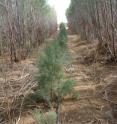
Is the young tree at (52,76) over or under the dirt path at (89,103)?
over

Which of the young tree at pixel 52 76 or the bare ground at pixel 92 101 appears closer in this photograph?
the bare ground at pixel 92 101

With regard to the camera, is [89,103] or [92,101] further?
[92,101]

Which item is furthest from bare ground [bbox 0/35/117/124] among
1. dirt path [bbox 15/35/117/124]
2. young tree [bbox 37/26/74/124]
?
young tree [bbox 37/26/74/124]

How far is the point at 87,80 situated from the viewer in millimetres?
9430

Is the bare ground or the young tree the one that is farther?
the young tree

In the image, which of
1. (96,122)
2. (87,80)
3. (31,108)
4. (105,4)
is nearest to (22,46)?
(105,4)

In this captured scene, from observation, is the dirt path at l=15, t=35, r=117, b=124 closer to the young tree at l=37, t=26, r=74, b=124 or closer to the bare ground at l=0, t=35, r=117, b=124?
the bare ground at l=0, t=35, r=117, b=124

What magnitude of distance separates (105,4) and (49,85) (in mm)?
6052

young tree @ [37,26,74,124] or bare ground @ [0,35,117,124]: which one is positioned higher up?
young tree @ [37,26,74,124]

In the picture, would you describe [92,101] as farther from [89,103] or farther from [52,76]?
[52,76]

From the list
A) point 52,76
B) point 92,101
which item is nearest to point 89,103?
point 92,101

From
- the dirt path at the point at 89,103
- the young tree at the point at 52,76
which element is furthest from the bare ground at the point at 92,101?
the young tree at the point at 52,76

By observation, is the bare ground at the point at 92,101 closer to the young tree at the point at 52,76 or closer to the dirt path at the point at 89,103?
the dirt path at the point at 89,103

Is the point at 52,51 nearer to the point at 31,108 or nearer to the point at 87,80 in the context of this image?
the point at 31,108
